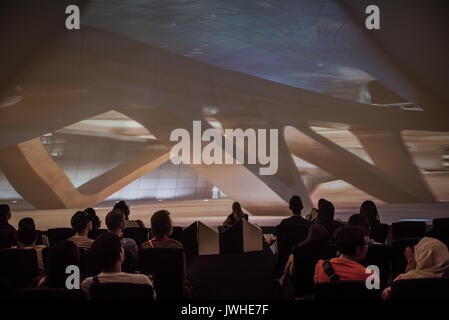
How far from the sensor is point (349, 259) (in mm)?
2934

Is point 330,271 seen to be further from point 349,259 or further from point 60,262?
point 60,262

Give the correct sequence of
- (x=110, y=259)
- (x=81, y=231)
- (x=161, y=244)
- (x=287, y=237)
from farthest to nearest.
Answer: (x=287, y=237), (x=81, y=231), (x=161, y=244), (x=110, y=259)

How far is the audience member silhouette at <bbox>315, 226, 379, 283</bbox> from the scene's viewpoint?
288cm

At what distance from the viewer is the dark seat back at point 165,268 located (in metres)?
3.66

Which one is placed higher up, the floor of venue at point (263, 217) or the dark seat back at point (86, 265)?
the dark seat back at point (86, 265)

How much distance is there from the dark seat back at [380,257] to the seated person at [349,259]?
1127 millimetres

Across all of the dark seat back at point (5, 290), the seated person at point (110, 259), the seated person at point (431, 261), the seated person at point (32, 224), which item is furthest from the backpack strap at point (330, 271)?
the seated person at point (32, 224)

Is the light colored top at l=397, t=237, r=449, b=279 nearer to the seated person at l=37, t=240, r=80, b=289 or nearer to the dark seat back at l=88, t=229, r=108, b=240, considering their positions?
the seated person at l=37, t=240, r=80, b=289

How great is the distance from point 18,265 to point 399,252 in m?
3.02

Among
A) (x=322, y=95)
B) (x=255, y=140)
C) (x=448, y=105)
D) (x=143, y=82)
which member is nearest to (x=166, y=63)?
(x=143, y=82)

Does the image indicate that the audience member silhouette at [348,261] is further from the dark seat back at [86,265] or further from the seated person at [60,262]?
the dark seat back at [86,265]

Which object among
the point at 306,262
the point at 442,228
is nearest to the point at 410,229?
the point at 442,228

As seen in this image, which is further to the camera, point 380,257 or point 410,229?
point 410,229

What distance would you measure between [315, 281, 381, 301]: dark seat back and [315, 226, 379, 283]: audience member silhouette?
0.44 m
